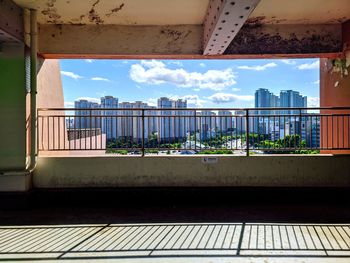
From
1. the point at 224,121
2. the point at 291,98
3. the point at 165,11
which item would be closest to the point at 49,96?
the point at 165,11

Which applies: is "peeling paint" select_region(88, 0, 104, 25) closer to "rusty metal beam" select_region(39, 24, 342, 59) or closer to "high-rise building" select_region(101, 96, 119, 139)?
"rusty metal beam" select_region(39, 24, 342, 59)

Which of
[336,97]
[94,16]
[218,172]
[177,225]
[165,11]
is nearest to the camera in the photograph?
[177,225]

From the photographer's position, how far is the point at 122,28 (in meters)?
A: 5.39

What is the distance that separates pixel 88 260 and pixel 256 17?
445 centimetres

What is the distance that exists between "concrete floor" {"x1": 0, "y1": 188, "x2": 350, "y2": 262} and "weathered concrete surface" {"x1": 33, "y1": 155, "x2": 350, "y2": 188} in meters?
0.16

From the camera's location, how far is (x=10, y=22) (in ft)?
14.5

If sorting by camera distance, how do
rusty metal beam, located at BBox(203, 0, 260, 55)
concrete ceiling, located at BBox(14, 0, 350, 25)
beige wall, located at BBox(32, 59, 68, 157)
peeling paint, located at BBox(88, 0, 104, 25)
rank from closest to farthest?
rusty metal beam, located at BBox(203, 0, 260, 55) → concrete ceiling, located at BBox(14, 0, 350, 25) → peeling paint, located at BBox(88, 0, 104, 25) → beige wall, located at BBox(32, 59, 68, 157)

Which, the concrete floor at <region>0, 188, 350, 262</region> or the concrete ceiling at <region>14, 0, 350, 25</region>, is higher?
the concrete ceiling at <region>14, 0, 350, 25</region>

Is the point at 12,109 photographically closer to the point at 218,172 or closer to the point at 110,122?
the point at 110,122

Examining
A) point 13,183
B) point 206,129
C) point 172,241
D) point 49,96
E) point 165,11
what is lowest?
point 172,241

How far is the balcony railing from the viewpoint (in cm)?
544

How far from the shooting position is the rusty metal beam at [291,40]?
5426 millimetres

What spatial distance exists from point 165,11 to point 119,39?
3.52ft

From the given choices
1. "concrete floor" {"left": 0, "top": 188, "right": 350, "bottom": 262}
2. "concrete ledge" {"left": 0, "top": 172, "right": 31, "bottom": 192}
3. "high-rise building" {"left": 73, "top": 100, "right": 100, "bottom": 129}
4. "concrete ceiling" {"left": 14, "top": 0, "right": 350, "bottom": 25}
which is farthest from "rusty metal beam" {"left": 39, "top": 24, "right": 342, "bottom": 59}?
"concrete floor" {"left": 0, "top": 188, "right": 350, "bottom": 262}
